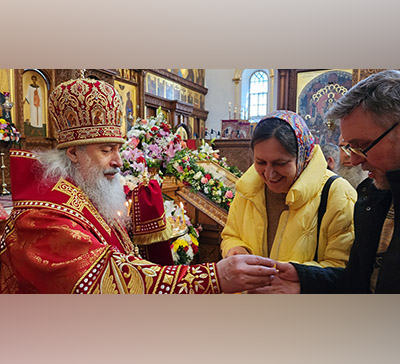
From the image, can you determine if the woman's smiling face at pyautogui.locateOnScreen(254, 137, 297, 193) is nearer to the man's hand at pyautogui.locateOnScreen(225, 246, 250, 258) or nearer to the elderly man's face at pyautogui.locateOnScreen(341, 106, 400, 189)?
the elderly man's face at pyautogui.locateOnScreen(341, 106, 400, 189)

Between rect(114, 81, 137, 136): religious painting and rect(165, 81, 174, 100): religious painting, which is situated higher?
rect(165, 81, 174, 100): religious painting

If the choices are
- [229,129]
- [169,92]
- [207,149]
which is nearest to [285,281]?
[229,129]

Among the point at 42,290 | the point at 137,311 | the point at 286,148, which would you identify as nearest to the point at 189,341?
the point at 137,311

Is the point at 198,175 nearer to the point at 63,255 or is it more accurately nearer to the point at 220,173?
the point at 220,173

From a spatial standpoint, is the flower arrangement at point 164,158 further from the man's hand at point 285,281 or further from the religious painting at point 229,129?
the man's hand at point 285,281

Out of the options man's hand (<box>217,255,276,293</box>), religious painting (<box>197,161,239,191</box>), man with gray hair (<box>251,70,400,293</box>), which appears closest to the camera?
man with gray hair (<box>251,70,400,293</box>)

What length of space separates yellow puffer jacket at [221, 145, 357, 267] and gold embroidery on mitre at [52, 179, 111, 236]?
773mm

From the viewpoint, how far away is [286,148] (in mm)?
1672

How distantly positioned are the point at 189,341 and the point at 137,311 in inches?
13.4

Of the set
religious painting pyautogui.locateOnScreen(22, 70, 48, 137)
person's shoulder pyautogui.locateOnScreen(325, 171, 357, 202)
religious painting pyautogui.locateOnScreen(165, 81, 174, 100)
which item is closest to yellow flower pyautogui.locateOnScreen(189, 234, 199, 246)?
person's shoulder pyautogui.locateOnScreen(325, 171, 357, 202)

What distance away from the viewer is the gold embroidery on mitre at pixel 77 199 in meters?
1.68

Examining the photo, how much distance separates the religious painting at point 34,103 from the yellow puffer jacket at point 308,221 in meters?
1.39

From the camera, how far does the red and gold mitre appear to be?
177 cm
